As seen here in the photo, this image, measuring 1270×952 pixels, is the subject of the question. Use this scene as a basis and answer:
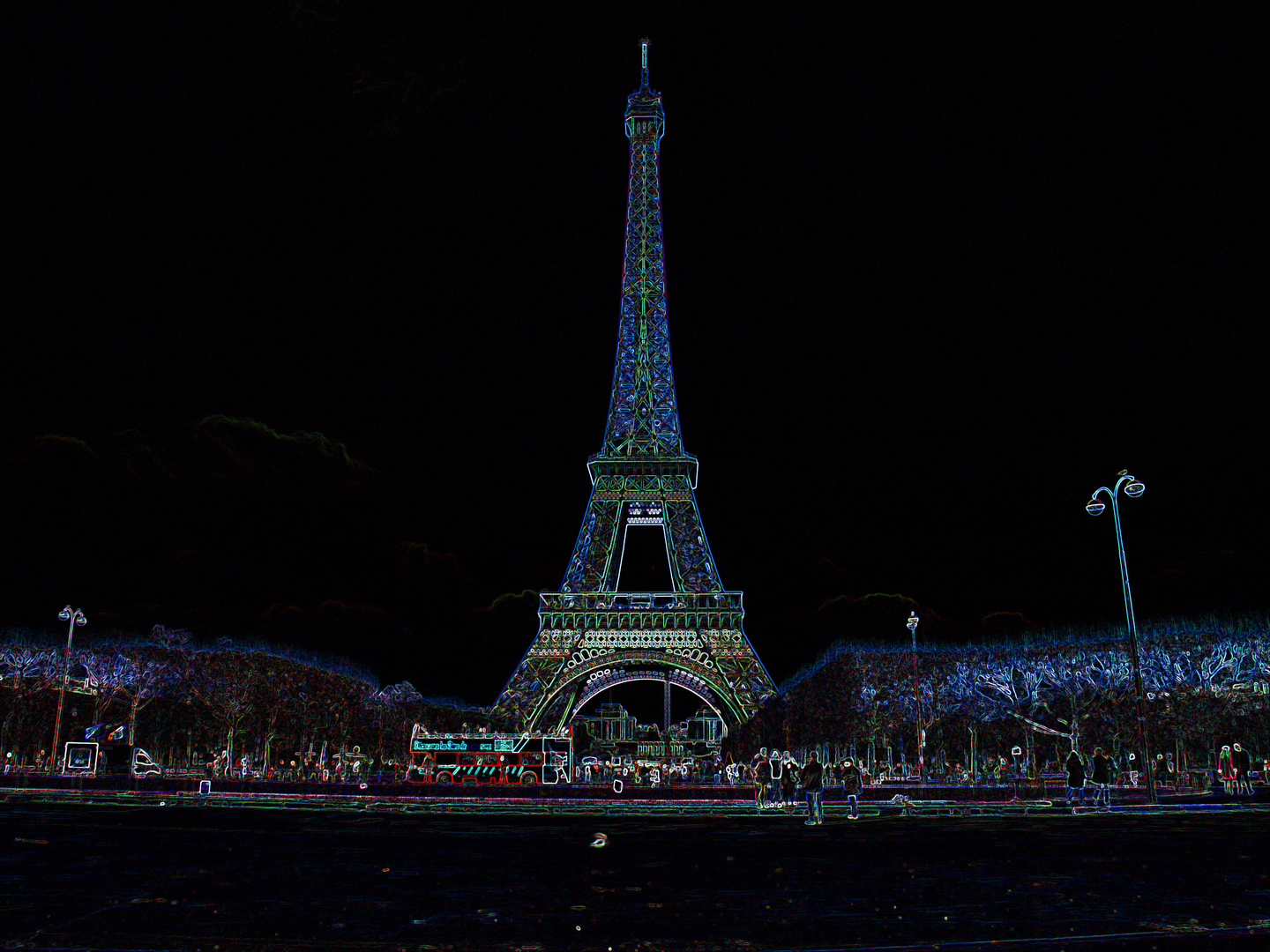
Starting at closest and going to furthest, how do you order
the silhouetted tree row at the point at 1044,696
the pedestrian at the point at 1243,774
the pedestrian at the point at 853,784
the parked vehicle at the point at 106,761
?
the pedestrian at the point at 853,784 → the pedestrian at the point at 1243,774 → the silhouetted tree row at the point at 1044,696 → the parked vehicle at the point at 106,761

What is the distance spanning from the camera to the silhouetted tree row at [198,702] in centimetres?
5822

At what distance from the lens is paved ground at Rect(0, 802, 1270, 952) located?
8.23 m

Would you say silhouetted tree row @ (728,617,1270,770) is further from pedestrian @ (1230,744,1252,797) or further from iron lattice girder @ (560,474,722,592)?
pedestrian @ (1230,744,1252,797)

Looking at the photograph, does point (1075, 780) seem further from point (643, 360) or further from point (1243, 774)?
point (643, 360)

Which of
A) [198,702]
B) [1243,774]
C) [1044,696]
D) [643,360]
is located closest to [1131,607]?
[1243,774]

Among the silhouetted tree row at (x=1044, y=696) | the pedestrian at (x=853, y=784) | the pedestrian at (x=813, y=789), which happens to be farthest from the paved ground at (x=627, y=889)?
the silhouetted tree row at (x=1044, y=696)

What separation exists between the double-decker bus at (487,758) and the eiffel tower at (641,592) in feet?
11.1

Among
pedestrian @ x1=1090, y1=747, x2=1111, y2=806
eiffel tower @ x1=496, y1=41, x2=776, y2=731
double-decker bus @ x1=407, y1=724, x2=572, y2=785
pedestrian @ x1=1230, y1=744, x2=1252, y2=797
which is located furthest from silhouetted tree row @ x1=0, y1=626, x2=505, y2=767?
pedestrian @ x1=1230, y1=744, x2=1252, y2=797

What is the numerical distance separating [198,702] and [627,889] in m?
56.4

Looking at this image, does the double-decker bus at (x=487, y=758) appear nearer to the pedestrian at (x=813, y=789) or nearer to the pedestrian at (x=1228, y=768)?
the pedestrian at (x=813, y=789)

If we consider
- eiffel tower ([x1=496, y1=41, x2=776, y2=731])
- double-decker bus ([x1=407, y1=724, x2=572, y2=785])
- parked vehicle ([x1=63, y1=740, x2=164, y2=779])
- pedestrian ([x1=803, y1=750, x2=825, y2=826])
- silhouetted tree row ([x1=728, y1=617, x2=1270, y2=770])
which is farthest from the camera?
eiffel tower ([x1=496, y1=41, x2=776, y2=731])

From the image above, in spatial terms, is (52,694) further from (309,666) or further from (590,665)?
(590,665)

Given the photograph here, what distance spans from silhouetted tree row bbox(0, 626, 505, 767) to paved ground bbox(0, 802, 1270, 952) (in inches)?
1426

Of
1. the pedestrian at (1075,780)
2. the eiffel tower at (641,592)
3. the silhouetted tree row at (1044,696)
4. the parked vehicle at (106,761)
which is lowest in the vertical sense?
the pedestrian at (1075,780)
